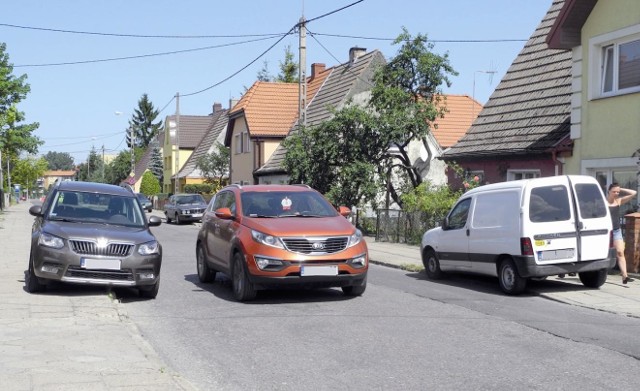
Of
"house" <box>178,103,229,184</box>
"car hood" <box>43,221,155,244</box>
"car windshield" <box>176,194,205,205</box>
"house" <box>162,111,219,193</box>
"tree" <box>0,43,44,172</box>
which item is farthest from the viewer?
"house" <box>162,111,219,193</box>

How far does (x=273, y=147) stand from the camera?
141 ft

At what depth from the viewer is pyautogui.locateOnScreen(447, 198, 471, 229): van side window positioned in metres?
13.8

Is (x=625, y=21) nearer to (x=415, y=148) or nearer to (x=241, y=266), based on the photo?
(x=241, y=266)

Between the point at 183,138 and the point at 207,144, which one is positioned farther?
the point at 183,138

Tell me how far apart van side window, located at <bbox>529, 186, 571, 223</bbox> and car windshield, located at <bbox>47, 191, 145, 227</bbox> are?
617 centimetres

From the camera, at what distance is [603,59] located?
1697 cm

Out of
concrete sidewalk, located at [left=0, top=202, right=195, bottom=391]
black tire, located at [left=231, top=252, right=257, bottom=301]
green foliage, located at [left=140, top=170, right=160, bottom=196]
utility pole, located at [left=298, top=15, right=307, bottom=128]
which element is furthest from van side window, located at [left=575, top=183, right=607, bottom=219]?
green foliage, located at [left=140, top=170, right=160, bottom=196]

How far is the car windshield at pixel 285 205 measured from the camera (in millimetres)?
11914

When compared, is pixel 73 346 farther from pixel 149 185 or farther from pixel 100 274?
pixel 149 185

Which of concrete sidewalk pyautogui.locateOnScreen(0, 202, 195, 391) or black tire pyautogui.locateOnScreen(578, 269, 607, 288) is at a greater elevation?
black tire pyautogui.locateOnScreen(578, 269, 607, 288)

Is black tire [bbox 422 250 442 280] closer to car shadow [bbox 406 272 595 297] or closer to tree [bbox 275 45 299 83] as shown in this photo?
car shadow [bbox 406 272 595 297]

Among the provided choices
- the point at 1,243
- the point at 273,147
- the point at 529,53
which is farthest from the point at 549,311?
the point at 273,147

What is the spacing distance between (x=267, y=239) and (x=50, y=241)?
10.1ft

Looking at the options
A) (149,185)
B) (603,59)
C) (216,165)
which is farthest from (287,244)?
(149,185)
